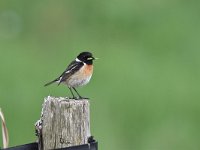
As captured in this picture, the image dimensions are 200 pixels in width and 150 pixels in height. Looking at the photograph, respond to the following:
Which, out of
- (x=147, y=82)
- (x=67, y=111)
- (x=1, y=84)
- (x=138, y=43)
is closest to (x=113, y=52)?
(x=138, y=43)

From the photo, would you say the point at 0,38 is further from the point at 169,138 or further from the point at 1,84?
the point at 169,138

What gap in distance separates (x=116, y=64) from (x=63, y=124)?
30.2ft

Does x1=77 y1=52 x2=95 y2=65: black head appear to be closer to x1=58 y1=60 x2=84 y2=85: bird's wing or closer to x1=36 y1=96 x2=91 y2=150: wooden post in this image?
x1=58 y1=60 x2=84 y2=85: bird's wing

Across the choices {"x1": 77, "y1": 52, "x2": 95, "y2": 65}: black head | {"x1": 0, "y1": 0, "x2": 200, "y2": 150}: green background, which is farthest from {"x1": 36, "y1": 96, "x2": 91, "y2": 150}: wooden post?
{"x1": 0, "y1": 0, "x2": 200, "y2": 150}: green background

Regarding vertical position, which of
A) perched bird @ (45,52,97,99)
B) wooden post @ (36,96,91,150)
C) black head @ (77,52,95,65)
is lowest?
wooden post @ (36,96,91,150)

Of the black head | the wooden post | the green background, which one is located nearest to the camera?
the wooden post

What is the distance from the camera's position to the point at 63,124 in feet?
21.3

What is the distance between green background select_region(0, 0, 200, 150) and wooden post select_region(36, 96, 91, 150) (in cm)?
581

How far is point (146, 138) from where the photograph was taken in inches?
519

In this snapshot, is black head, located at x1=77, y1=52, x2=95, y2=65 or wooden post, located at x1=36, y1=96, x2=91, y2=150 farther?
black head, located at x1=77, y1=52, x2=95, y2=65

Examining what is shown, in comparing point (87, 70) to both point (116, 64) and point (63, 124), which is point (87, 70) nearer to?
point (63, 124)

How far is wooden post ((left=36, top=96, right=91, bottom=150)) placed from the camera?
6.49 m

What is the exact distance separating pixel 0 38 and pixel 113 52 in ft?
7.34

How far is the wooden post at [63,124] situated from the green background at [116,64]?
5.81 metres
